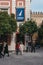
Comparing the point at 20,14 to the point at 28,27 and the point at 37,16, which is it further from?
the point at 37,16

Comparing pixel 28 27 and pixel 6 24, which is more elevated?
pixel 6 24

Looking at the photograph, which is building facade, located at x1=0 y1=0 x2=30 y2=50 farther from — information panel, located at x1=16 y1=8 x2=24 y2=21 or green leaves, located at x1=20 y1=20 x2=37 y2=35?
green leaves, located at x1=20 y1=20 x2=37 y2=35

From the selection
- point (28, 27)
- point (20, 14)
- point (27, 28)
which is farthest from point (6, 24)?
point (28, 27)

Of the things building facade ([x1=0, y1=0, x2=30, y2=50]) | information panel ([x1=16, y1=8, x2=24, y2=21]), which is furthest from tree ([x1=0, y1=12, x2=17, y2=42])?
building facade ([x1=0, y1=0, x2=30, y2=50])

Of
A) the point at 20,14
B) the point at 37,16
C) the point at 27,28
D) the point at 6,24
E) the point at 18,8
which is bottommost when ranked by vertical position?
the point at 37,16

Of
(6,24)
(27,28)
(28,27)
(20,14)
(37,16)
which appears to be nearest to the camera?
(6,24)

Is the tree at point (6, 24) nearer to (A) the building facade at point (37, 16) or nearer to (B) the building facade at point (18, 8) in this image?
(B) the building facade at point (18, 8)

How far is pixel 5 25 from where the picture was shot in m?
38.1

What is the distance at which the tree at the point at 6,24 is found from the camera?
38.1 metres

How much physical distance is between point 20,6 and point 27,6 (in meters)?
0.95

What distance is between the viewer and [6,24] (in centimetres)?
3847

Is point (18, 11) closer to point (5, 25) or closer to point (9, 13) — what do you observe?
Result: point (9, 13)

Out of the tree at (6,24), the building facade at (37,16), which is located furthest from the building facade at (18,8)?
the building facade at (37,16)

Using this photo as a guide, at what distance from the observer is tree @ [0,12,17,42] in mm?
38125
